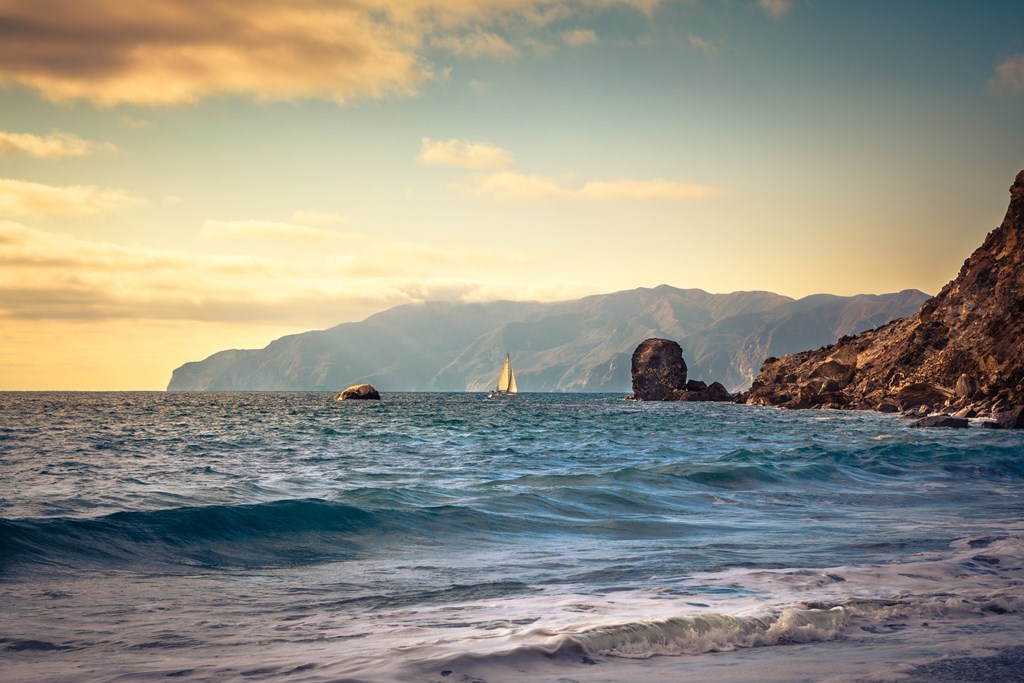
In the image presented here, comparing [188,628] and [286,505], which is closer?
[188,628]

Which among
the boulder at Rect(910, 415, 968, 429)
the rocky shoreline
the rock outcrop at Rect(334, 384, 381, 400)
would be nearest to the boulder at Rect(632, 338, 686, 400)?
the rocky shoreline

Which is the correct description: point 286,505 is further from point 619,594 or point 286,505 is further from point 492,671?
point 492,671

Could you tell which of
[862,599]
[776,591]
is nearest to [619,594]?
[776,591]

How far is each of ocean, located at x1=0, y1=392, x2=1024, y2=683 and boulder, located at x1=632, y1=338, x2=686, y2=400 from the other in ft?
553

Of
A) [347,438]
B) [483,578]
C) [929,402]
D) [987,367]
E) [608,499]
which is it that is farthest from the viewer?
[929,402]

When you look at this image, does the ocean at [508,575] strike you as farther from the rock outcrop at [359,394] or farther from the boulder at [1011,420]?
the rock outcrop at [359,394]

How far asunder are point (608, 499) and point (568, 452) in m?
17.5

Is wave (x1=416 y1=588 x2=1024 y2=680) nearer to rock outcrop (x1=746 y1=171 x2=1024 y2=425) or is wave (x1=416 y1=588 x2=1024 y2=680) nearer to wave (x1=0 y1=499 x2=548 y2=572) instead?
wave (x1=0 y1=499 x2=548 y2=572)

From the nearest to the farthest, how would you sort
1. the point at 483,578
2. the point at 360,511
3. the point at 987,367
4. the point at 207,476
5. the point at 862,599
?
the point at 862,599, the point at 483,578, the point at 360,511, the point at 207,476, the point at 987,367

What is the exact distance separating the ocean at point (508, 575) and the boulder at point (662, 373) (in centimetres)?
16856

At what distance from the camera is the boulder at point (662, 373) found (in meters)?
196

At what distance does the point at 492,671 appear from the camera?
24.0 feet

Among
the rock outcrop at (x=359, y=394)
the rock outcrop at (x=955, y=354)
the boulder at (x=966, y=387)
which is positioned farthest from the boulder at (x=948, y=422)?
the rock outcrop at (x=359, y=394)

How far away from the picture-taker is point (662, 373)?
19650 centimetres
